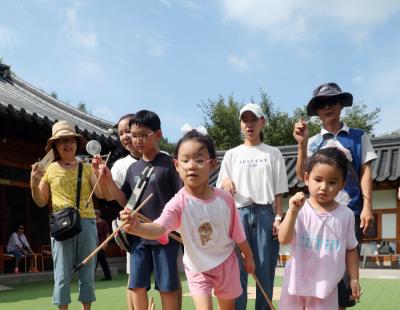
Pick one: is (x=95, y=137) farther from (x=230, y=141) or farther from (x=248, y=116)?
(x=230, y=141)

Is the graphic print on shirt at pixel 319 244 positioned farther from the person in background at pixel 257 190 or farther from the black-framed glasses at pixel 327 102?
the black-framed glasses at pixel 327 102

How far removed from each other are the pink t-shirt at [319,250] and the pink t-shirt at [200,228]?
1.39 ft

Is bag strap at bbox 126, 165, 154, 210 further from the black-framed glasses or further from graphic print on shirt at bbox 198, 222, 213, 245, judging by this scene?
the black-framed glasses

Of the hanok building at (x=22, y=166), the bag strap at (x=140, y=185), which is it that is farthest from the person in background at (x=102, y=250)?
the bag strap at (x=140, y=185)

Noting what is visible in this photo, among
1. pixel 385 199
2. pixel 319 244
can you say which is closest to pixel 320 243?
pixel 319 244

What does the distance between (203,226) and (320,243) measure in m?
0.69

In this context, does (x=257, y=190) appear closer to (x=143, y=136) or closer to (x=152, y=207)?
(x=152, y=207)

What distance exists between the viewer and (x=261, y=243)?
364cm

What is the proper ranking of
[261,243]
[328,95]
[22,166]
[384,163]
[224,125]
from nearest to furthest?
1. [328,95]
2. [261,243]
3. [22,166]
4. [384,163]
5. [224,125]

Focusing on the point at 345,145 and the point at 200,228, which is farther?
the point at 345,145

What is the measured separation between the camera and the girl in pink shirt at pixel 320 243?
107 inches

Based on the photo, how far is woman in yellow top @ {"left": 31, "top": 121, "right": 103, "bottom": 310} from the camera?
12.4ft

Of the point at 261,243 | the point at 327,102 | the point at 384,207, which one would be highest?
the point at 327,102

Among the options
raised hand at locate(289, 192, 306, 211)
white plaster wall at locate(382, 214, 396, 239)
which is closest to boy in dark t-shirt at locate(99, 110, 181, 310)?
raised hand at locate(289, 192, 306, 211)
